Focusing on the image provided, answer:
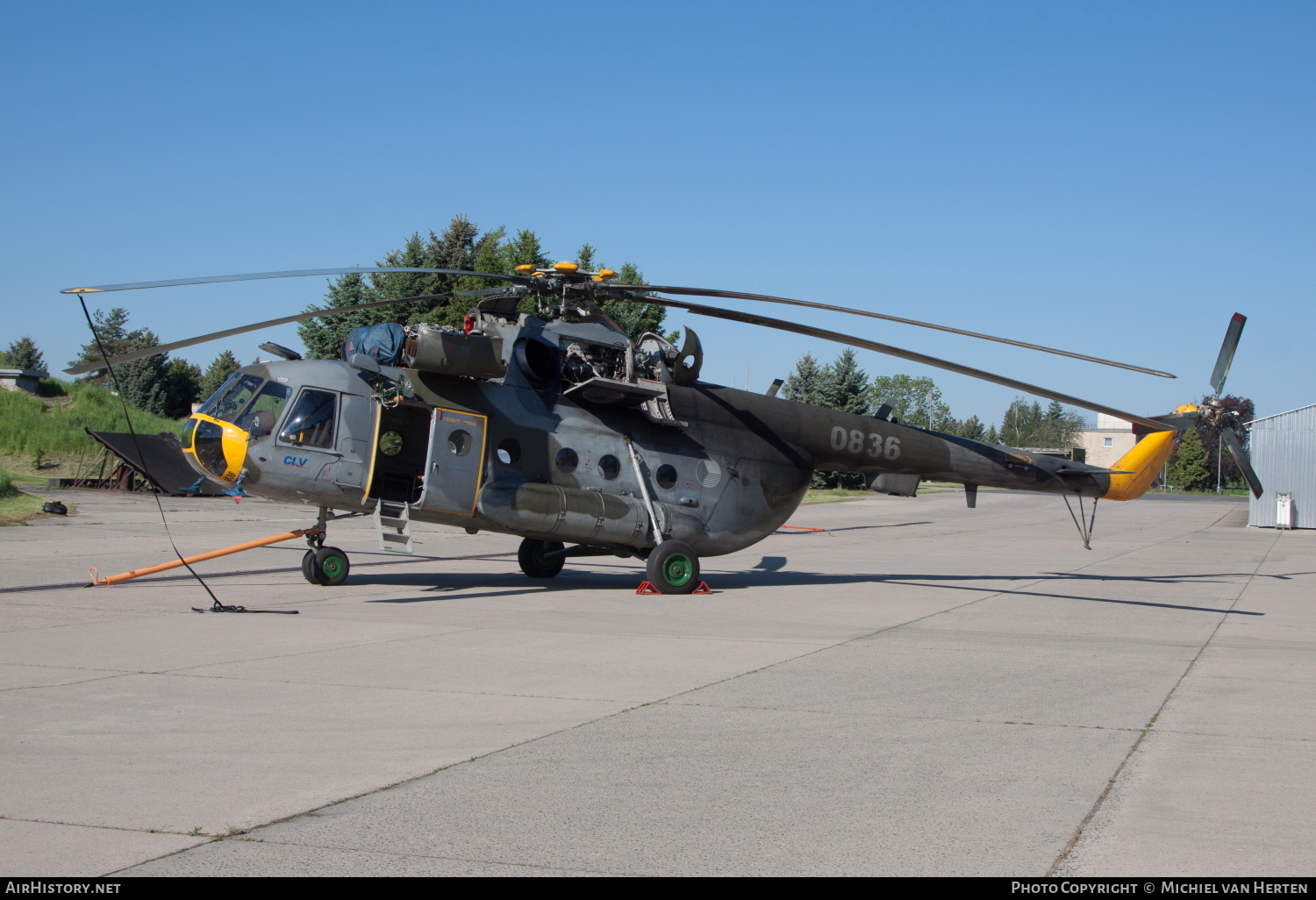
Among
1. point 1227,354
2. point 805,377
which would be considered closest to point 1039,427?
point 805,377

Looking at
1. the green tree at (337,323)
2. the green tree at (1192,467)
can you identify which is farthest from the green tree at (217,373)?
the green tree at (1192,467)

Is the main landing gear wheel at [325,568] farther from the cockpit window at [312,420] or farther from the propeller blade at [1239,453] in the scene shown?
the propeller blade at [1239,453]

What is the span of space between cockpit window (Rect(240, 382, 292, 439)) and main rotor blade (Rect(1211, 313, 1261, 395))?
516 inches

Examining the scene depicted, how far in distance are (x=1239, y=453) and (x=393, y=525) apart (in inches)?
483

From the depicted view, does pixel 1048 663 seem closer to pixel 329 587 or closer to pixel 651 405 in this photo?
pixel 651 405

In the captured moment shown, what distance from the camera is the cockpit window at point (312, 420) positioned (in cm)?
1270

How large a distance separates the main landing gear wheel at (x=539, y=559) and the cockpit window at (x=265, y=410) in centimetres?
429

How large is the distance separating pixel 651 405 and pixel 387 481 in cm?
361

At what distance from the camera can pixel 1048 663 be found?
9.51m

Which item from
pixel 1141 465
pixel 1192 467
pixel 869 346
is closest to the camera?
pixel 869 346

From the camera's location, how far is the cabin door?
1295cm

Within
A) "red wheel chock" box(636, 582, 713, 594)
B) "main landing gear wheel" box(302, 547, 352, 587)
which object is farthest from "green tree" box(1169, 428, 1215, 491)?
"main landing gear wheel" box(302, 547, 352, 587)

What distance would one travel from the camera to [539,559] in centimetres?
1564

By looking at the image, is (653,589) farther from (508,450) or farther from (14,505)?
(14,505)
